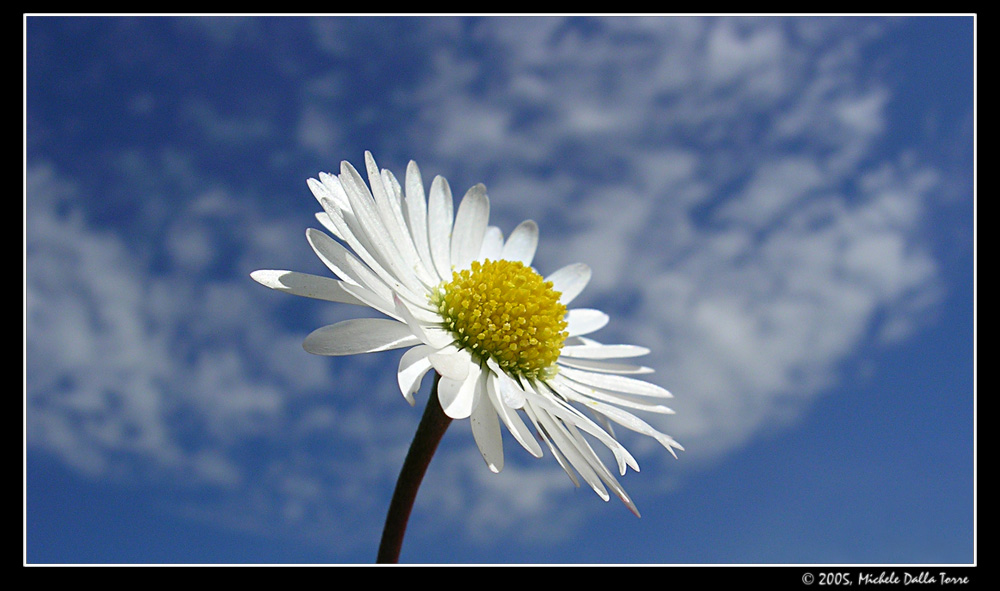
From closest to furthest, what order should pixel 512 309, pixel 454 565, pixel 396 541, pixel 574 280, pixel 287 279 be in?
pixel 396 541
pixel 287 279
pixel 454 565
pixel 512 309
pixel 574 280

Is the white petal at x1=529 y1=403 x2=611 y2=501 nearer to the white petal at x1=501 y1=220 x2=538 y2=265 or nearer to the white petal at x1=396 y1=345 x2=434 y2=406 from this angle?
the white petal at x1=396 y1=345 x2=434 y2=406

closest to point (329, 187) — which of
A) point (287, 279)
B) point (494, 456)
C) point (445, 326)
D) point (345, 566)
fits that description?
point (287, 279)

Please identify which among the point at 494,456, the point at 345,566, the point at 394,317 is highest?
the point at 394,317

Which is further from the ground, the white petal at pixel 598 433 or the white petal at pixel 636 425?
the white petal at pixel 636 425

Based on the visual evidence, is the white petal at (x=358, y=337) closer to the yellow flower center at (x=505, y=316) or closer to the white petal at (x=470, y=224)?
the yellow flower center at (x=505, y=316)

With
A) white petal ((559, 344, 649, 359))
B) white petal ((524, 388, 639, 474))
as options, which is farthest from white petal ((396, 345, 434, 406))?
white petal ((559, 344, 649, 359))

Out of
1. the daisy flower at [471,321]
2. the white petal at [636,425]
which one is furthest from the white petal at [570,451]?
the white petal at [636,425]

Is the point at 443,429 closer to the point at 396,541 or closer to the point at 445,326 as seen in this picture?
the point at 396,541
